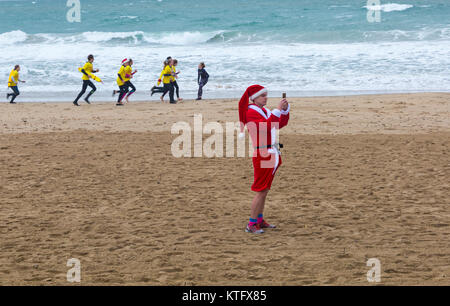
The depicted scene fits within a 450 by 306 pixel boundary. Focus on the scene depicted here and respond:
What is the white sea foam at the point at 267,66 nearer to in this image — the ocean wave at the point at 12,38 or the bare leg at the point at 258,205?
the ocean wave at the point at 12,38

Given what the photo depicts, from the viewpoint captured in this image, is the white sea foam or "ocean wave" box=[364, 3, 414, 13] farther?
"ocean wave" box=[364, 3, 414, 13]

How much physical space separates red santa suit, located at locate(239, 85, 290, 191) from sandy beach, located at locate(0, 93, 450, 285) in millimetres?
725

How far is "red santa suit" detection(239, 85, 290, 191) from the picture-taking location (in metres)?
6.14

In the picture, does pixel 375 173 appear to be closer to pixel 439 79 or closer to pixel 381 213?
pixel 381 213

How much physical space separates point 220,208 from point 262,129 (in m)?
1.71

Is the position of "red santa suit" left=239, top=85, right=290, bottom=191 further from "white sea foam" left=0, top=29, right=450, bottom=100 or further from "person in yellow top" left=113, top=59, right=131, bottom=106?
"white sea foam" left=0, top=29, right=450, bottom=100

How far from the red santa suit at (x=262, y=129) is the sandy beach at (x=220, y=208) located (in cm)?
73

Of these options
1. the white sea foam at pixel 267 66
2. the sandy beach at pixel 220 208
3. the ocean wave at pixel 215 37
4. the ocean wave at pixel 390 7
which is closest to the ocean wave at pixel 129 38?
the ocean wave at pixel 215 37

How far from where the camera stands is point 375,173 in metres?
9.11

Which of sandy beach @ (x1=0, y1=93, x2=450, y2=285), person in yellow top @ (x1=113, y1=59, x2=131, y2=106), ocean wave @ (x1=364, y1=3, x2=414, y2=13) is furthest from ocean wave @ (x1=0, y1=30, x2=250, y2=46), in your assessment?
sandy beach @ (x1=0, y1=93, x2=450, y2=285)

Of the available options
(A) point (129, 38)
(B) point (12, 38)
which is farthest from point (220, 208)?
(B) point (12, 38)

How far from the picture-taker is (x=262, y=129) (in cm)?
618

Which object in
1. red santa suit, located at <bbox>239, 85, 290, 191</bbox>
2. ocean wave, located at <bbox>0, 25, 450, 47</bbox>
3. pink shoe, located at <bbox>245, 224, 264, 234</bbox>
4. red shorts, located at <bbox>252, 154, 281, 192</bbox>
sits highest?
ocean wave, located at <bbox>0, 25, 450, 47</bbox>
